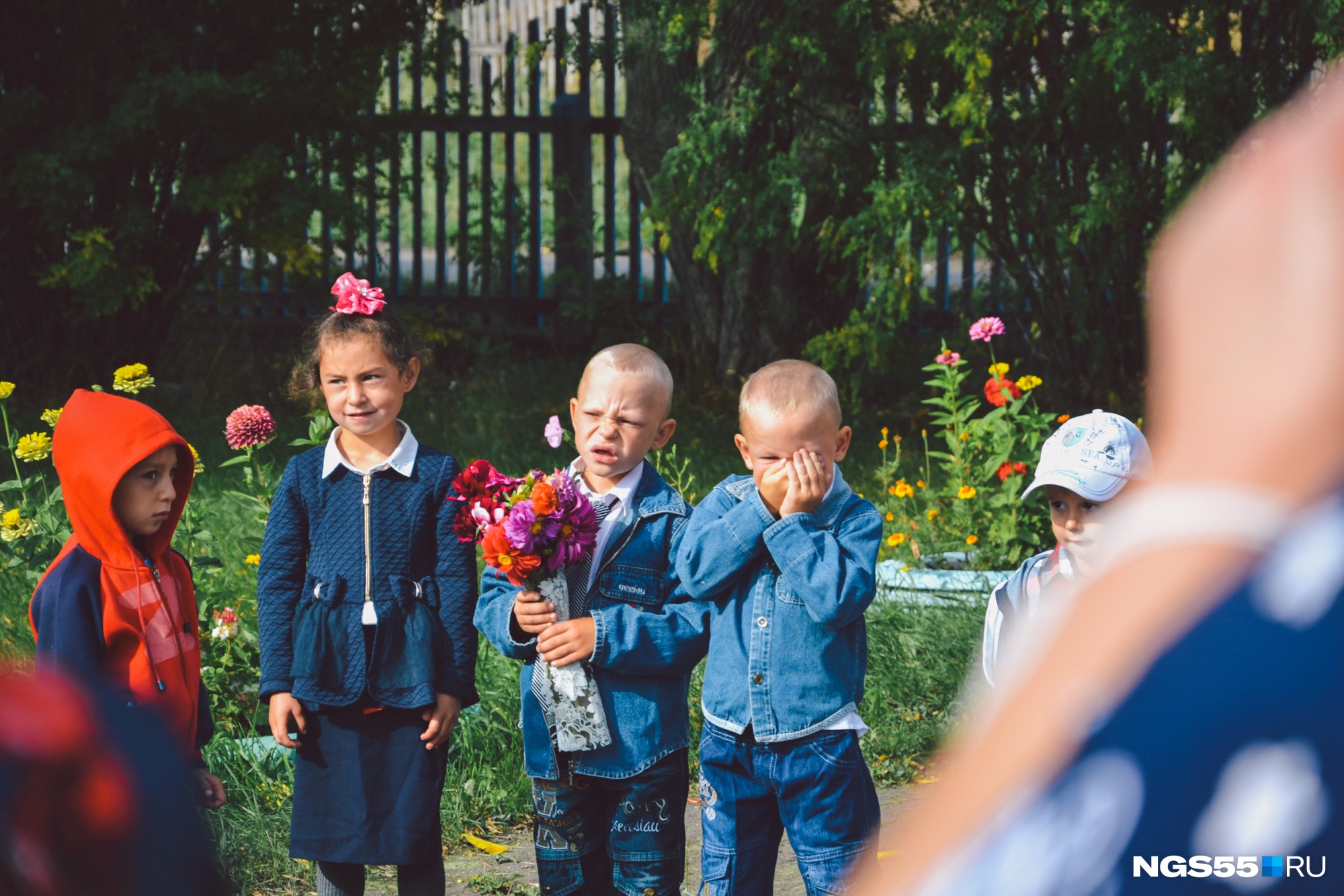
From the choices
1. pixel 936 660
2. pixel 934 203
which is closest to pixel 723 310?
pixel 934 203

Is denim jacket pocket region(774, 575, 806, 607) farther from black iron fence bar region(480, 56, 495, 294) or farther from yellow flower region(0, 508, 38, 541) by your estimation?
black iron fence bar region(480, 56, 495, 294)

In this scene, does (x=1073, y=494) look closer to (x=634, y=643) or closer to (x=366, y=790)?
(x=634, y=643)

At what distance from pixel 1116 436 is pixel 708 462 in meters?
4.55

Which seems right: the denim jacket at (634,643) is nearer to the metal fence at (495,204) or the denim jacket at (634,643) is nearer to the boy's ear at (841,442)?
the boy's ear at (841,442)

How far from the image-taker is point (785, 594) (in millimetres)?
2812

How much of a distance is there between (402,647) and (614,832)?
0.63 meters

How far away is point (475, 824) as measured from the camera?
381 cm

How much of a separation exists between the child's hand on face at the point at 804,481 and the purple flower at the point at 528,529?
0.49 metres

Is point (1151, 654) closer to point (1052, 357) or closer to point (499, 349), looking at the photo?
point (1052, 357)

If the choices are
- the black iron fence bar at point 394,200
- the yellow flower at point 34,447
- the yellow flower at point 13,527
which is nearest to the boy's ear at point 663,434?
the yellow flower at point 34,447

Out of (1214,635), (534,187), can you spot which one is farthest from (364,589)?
(534,187)

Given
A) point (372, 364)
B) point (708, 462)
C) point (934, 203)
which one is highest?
point (934, 203)

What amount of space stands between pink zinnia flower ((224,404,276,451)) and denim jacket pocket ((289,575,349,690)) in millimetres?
995

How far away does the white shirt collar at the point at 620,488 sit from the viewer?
304 centimetres
